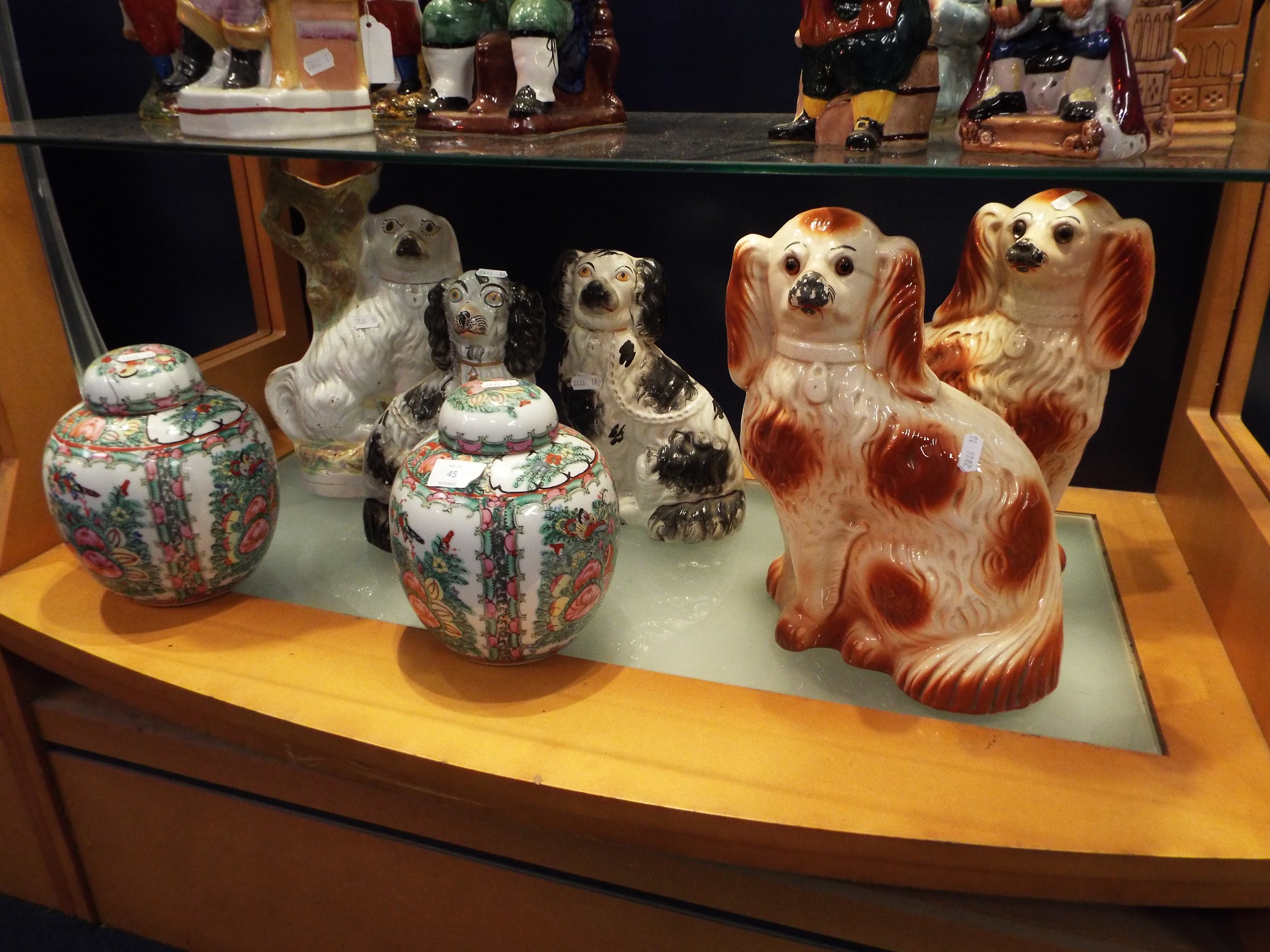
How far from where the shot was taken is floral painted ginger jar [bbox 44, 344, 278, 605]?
1.12 metres

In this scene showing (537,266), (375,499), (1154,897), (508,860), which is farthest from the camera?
(537,266)

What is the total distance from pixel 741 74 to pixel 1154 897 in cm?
121

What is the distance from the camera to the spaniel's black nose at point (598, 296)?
4.20 feet

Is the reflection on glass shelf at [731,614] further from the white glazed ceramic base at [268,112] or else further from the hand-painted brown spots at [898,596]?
the white glazed ceramic base at [268,112]

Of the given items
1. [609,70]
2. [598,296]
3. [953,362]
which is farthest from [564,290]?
[953,362]

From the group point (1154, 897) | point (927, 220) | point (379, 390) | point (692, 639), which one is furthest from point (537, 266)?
point (1154, 897)

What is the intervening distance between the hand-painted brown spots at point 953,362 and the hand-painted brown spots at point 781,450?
23cm

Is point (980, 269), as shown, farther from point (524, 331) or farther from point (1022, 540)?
point (524, 331)

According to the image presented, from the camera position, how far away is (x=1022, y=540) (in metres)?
0.99

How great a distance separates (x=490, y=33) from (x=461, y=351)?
397mm

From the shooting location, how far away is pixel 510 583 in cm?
102

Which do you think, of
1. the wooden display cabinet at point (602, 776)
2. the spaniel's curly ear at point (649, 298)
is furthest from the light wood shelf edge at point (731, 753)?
the spaniel's curly ear at point (649, 298)

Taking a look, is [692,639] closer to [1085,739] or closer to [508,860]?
[508,860]

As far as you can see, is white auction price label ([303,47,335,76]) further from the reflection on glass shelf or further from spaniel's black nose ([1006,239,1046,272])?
spaniel's black nose ([1006,239,1046,272])
